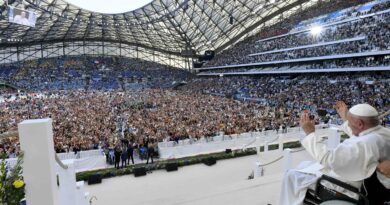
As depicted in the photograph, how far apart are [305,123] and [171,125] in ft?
51.7

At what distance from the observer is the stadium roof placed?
41.5m

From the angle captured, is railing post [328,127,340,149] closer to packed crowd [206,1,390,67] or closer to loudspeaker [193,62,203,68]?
packed crowd [206,1,390,67]

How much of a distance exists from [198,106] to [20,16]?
1623 cm

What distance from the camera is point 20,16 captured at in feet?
76.1

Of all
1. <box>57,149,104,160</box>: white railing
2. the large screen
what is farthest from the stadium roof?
<box>57,149,104,160</box>: white railing

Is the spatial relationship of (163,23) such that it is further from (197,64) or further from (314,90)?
(314,90)

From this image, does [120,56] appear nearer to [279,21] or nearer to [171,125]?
[279,21]

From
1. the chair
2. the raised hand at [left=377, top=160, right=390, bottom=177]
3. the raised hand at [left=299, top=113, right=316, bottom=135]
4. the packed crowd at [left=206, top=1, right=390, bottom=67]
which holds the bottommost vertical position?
the chair

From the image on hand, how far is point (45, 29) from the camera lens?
49969mm

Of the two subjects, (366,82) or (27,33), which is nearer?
(366,82)

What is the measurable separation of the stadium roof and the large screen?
28.6 feet

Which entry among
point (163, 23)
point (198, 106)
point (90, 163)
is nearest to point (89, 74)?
point (163, 23)

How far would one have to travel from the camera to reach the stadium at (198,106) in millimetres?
2775

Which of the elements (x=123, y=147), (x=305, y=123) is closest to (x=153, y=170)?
(x=123, y=147)
